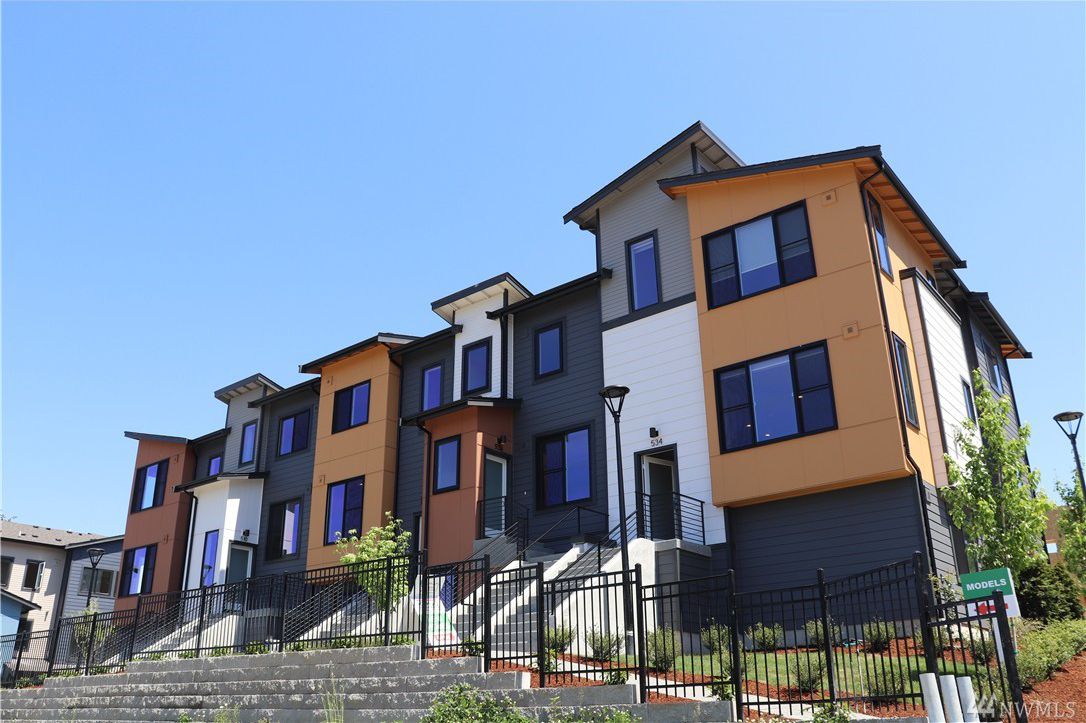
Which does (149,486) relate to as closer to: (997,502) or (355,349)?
(355,349)

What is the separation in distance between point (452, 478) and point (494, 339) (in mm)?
4333

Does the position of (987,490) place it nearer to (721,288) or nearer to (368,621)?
(721,288)

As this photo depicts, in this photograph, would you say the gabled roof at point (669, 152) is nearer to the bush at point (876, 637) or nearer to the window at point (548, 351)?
the window at point (548, 351)

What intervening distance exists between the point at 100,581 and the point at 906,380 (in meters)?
43.9

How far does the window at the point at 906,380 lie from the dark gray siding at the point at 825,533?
1.71m

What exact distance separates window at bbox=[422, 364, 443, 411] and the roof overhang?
31.8 ft

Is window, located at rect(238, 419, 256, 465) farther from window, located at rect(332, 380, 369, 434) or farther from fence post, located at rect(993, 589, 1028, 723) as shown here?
fence post, located at rect(993, 589, 1028, 723)

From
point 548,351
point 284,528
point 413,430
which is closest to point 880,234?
point 548,351

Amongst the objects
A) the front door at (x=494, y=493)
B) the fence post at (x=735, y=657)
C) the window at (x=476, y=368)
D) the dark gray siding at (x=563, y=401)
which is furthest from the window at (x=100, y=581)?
the fence post at (x=735, y=657)

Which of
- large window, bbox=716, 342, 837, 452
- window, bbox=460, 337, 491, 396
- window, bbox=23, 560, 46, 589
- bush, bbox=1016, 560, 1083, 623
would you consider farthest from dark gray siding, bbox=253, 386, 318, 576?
window, bbox=23, 560, 46, 589

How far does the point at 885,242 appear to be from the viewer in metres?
19.9

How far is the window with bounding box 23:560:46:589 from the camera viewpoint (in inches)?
1800

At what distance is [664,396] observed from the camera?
21.0 meters

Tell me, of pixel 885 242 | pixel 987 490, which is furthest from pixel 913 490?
pixel 885 242
